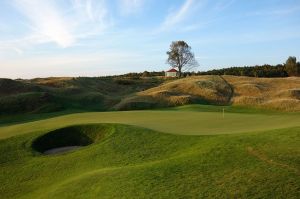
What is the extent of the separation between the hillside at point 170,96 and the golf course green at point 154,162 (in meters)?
21.9

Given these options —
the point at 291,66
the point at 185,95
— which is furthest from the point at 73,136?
the point at 291,66

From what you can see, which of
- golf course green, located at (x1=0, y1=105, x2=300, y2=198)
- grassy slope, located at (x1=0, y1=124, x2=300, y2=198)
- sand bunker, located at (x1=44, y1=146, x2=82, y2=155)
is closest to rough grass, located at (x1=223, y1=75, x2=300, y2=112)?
golf course green, located at (x1=0, y1=105, x2=300, y2=198)

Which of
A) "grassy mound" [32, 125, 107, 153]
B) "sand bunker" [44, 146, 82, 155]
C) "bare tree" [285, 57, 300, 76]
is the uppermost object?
"bare tree" [285, 57, 300, 76]

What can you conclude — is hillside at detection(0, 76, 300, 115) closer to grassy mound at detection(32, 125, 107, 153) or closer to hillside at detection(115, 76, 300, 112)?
hillside at detection(115, 76, 300, 112)

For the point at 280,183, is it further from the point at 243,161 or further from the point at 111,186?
the point at 111,186

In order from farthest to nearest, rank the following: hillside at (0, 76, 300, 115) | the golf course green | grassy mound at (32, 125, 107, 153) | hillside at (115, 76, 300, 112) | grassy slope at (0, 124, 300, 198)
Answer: hillside at (0, 76, 300, 115) < hillside at (115, 76, 300, 112) < grassy mound at (32, 125, 107, 153) < the golf course green < grassy slope at (0, 124, 300, 198)

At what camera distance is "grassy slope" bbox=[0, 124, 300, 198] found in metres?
12.6

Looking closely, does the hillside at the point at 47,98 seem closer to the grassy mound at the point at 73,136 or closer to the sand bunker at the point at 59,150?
the grassy mound at the point at 73,136

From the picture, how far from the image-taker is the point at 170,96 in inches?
2111

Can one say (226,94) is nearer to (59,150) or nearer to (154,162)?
(59,150)

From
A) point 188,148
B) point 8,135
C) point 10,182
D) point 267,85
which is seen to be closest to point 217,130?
point 188,148

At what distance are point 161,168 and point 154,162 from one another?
1.67 meters

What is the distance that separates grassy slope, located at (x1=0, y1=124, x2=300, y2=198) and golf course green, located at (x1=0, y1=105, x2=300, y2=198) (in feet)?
0.10

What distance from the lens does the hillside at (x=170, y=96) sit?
159 feet
